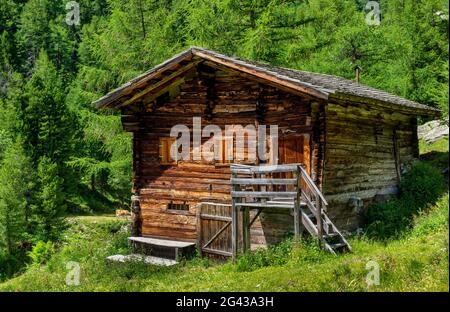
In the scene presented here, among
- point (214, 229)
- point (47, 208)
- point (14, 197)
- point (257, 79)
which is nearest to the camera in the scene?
point (257, 79)

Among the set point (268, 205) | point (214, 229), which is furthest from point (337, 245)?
point (214, 229)

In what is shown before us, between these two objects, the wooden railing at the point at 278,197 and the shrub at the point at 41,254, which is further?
the shrub at the point at 41,254

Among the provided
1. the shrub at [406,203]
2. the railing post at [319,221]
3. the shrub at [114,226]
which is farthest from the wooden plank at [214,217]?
the shrub at [114,226]

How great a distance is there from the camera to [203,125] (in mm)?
16766

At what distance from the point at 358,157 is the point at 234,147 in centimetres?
415

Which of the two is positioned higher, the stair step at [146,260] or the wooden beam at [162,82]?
the wooden beam at [162,82]

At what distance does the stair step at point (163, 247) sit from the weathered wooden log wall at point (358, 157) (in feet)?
15.2

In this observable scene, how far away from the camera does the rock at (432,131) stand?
2750 cm

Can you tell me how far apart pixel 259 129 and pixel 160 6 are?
54.2 feet

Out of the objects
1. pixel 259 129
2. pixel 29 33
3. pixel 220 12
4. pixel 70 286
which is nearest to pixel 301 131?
pixel 259 129

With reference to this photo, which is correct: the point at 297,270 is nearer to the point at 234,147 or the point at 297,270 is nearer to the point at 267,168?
the point at 267,168

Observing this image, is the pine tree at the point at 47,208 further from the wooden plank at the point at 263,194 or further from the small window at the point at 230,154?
the wooden plank at the point at 263,194

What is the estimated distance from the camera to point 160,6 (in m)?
29.4
